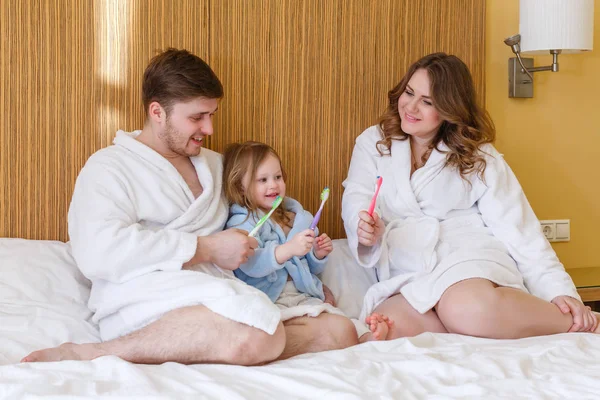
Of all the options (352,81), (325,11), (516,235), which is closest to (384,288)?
(516,235)

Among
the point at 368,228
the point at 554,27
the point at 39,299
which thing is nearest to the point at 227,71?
the point at 368,228

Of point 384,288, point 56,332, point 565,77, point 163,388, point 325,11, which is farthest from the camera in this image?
point 565,77

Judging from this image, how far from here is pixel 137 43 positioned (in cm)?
211

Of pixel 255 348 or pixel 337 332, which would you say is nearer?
pixel 255 348

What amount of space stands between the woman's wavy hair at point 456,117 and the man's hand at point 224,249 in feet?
2.07

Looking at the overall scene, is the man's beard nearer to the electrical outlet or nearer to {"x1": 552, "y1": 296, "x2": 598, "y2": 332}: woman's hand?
{"x1": 552, "y1": 296, "x2": 598, "y2": 332}: woman's hand

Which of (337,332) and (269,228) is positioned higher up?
(269,228)

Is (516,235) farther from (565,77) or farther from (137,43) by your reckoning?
(137,43)

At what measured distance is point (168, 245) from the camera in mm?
1688

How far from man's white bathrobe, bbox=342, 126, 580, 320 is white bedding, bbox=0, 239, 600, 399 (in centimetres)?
25

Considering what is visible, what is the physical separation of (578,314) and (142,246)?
1135 mm

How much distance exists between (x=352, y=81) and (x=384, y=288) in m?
0.77

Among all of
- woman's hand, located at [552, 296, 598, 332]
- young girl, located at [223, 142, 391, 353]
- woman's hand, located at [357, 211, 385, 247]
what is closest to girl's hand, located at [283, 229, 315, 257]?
young girl, located at [223, 142, 391, 353]

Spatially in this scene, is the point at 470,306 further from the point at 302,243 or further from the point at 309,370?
the point at 309,370
